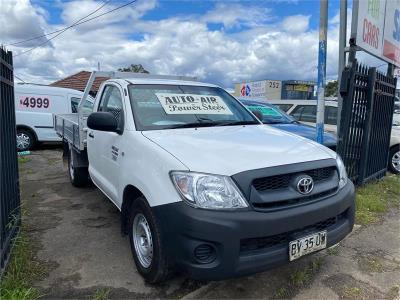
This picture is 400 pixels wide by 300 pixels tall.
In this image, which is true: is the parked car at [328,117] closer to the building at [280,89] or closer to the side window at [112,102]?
the side window at [112,102]

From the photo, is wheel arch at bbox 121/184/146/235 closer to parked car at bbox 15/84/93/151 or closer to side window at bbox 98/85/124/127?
side window at bbox 98/85/124/127

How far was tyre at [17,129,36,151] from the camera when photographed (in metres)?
10.7

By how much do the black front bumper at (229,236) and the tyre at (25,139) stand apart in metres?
9.36

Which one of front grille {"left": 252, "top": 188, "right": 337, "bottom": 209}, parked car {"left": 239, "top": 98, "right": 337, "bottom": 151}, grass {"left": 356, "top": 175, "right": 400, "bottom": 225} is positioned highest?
parked car {"left": 239, "top": 98, "right": 337, "bottom": 151}

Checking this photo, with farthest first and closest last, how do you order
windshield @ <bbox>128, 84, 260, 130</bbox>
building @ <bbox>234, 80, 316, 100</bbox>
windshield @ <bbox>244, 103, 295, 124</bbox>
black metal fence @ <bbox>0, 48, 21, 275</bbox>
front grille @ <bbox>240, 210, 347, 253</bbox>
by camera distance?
1. building @ <bbox>234, 80, 316, 100</bbox>
2. windshield @ <bbox>244, 103, 295, 124</bbox>
3. windshield @ <bbox>128, 84, 260, 130</bbox>
4. black metal fence @ <bbox>0, 48, 21, 275</bbox>
5. front grille @ <bbox>240, 210, 347, 253</bbox>

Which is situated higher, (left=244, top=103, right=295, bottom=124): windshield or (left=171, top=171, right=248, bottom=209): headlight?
(left=244, top=103, right=295, bottom=124): windshield

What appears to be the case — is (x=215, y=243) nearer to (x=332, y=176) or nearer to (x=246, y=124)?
(x=332, y=176)

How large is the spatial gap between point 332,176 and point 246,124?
120 cm

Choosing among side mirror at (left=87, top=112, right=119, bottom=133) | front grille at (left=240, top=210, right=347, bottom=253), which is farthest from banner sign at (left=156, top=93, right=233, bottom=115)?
front grille at (left=240, top=210, right=347, bottom=253)

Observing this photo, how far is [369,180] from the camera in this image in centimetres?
662

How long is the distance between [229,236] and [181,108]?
68.6 inches

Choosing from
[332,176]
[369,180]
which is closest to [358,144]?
[369,180]

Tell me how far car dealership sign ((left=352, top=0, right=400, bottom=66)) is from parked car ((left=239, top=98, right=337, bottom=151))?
160cm

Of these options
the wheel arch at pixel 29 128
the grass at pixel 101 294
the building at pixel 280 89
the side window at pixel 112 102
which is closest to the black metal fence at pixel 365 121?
the side window at pixel 112 102
